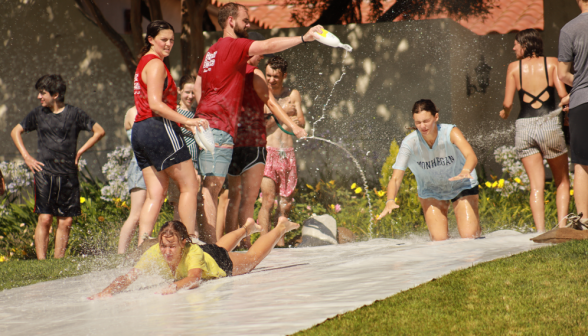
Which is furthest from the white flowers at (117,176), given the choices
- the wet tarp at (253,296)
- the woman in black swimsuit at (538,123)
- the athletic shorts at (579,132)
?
the athletic shorts at (579,132)

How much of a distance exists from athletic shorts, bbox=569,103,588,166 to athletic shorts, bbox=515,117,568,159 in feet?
2.65

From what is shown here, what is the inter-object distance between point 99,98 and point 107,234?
3.50m

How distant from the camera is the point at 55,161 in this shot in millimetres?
6121

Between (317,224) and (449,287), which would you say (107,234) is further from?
(449,287)

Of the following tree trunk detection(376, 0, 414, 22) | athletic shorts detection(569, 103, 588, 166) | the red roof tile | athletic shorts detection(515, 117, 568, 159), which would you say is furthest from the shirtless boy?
the red roof tile

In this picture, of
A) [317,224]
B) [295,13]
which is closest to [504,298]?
[317,224]


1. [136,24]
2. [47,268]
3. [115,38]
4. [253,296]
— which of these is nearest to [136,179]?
[47,268]

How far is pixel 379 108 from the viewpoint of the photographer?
8.96 metres

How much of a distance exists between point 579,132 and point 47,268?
462 centimetres

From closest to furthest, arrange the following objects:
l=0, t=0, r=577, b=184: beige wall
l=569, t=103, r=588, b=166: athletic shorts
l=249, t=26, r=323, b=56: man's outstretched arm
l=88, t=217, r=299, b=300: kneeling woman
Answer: l=88, t=217, r=299, b=300: kneeling woman
l=249, t=26, r=323, b=56: man's outstretched arm
l=569, t=103, r=588, b=166: athletic shorts
l=0, t=0, r=577, b=184: beige wall

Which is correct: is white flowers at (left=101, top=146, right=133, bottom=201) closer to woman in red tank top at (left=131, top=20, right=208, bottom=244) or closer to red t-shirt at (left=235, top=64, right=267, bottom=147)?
red t-shirt at (left=235, top=64, right=267, bottom=147)

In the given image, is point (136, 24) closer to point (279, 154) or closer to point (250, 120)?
point (279, 154)

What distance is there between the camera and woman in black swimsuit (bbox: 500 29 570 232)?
5500mm

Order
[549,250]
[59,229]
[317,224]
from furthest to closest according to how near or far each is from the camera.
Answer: [317,224] < [59,229] < [549,250]
